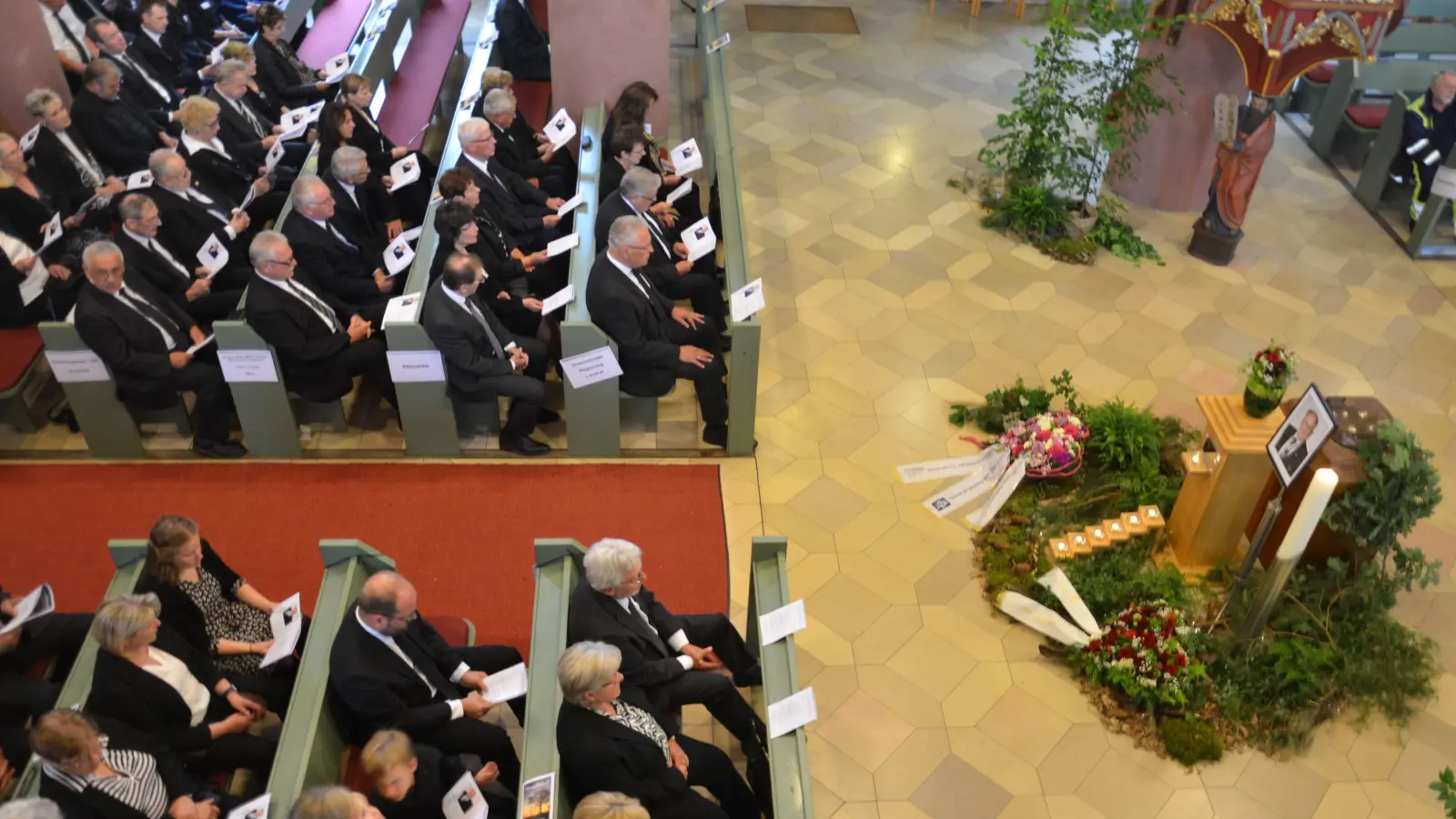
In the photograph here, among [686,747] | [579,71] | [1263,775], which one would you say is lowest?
[1263,775]

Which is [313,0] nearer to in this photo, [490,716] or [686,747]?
[490,716]

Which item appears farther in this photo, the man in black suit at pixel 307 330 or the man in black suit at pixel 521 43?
the man in black suit at pixel 521 43

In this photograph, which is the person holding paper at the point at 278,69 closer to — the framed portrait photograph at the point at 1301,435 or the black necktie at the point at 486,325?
the black necktie at the point at 486,325

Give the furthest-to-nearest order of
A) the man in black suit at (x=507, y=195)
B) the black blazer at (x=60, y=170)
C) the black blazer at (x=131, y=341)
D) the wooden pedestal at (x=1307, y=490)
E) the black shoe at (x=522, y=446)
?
the black blazer at (x=60, y=170) < the man in black suit at (x=507, y=195) < the black shoe at (x=522, y=446) < the black blazer at (x=131, y=341) < the wooden pedestal at (x=1307, y=490)

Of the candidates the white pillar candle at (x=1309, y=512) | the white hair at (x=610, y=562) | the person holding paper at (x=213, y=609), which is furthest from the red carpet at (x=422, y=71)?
the white pillar candle at (x=1309, y=512)

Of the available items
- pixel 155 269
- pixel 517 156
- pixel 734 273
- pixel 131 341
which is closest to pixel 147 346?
pixel 131 341

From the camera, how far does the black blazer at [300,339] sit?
5758 millimetres

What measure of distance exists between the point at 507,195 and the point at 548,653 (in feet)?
12.0

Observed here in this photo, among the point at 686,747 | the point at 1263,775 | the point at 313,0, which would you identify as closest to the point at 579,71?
the point at 313,0

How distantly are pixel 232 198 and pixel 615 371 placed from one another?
3216mm

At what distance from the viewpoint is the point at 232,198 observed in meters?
7.41

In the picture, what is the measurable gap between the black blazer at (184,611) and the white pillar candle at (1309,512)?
443 centimetres

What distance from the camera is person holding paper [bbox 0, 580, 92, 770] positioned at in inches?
166

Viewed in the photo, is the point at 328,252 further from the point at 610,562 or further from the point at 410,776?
the point at 410,776
